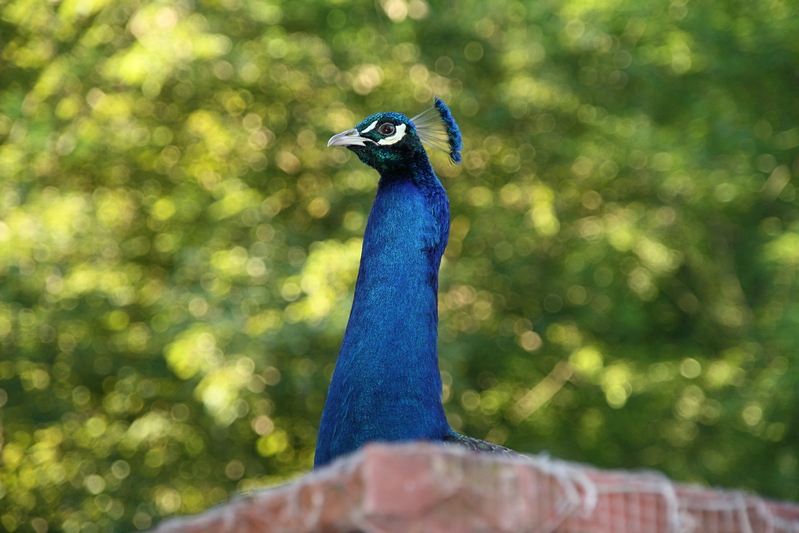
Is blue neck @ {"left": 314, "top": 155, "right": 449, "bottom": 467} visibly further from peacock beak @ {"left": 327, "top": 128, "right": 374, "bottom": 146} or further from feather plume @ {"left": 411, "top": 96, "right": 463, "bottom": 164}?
feather plume @ {"left": 411, "top": 96, "right": 463, "bottom": 164}

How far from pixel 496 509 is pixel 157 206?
16.4 feet

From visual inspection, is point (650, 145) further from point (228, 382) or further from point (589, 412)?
point (228, 382)

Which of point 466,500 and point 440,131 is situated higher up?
point 440,131

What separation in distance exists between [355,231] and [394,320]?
10.3ft

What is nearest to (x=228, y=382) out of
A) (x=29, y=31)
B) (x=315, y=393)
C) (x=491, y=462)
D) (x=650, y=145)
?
(x=315, y=393)

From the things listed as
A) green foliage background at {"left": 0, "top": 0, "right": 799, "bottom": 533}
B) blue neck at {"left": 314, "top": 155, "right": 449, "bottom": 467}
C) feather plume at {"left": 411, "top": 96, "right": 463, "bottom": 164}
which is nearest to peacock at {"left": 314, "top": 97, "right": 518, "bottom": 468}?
blue neck at {"left": 314, "top": 155, "right": 449, "bottom": 467}

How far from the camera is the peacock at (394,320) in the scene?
6.17 ft

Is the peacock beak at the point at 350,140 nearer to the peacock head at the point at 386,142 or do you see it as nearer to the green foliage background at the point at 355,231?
the peacock head at the point at 386,142

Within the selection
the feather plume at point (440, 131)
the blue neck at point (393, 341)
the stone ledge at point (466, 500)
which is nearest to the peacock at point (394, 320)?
the blue neck at point (393, 341)

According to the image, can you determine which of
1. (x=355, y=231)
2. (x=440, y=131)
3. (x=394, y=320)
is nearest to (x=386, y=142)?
(x=440, y=131)

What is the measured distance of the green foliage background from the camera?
15.7ft

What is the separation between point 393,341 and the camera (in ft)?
6.32

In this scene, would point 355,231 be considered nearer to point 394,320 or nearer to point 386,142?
point 386,142

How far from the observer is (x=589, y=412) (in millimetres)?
6215
